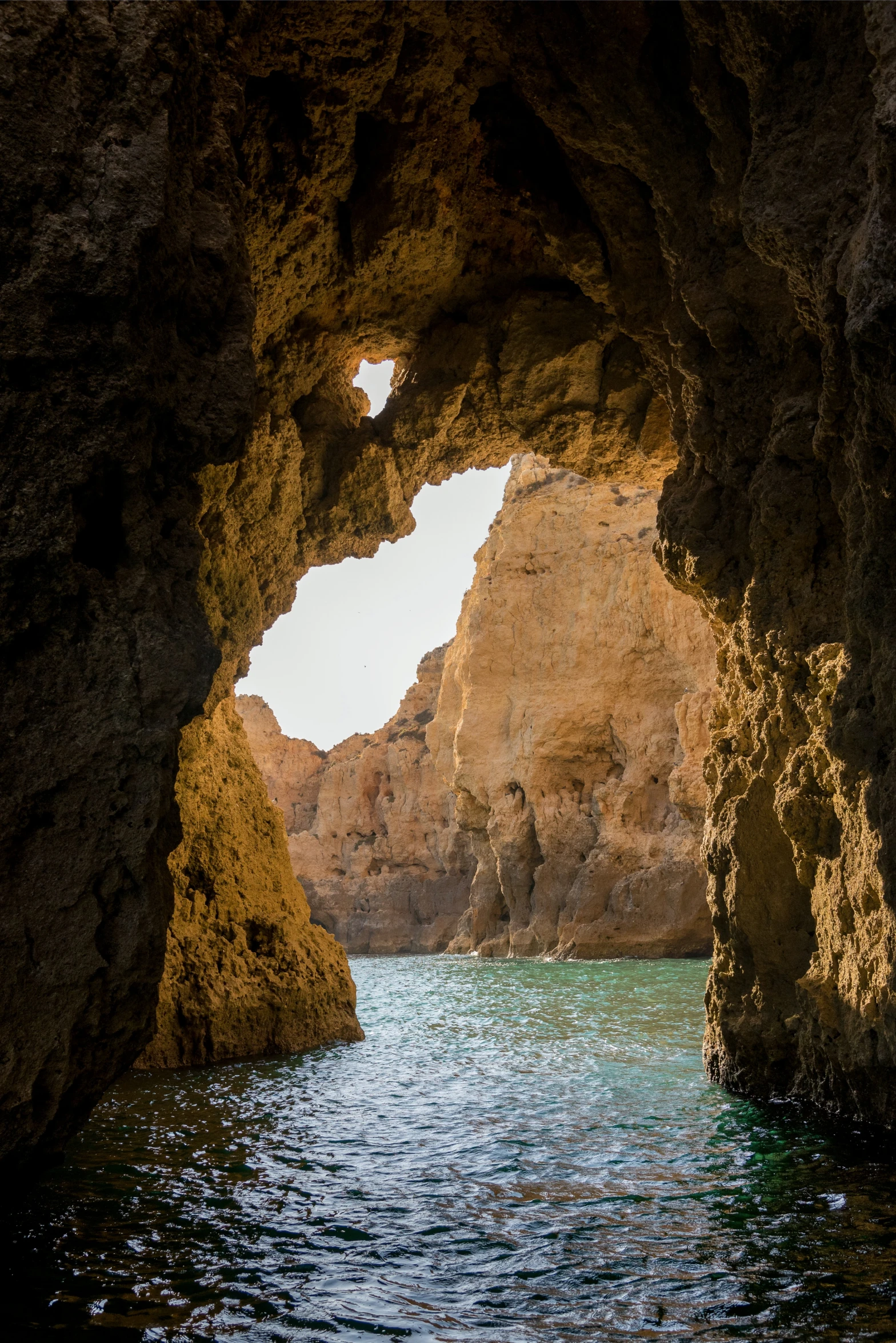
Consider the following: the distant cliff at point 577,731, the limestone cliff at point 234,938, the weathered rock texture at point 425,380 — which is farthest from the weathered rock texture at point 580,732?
the weathered rock texture at point 425,380

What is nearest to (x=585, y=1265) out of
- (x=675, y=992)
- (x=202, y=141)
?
(x=202, y=141)

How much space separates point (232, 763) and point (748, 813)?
5654mm

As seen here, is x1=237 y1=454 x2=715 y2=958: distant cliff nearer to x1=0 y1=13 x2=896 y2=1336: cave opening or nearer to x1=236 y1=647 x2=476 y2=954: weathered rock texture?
x1=236 y1=647 x2=476 y2=954: weathered rock texture

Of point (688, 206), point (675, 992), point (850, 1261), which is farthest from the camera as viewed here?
point (675, 992)

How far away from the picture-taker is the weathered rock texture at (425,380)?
14.8ft

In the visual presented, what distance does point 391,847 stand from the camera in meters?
52.2

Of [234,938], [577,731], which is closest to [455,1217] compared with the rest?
[234,938]

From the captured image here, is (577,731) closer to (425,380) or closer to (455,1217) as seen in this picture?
(425,380)

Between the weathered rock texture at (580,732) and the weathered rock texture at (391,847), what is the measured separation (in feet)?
26.0

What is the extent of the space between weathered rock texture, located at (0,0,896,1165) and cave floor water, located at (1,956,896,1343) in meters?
0.65

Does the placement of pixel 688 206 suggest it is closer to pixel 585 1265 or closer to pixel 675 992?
pixel 585 1265

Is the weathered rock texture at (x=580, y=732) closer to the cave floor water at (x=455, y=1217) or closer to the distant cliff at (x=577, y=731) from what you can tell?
the distant cliff at (x=577, y=731)

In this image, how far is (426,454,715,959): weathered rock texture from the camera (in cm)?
2989

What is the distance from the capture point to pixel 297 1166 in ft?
18.0
